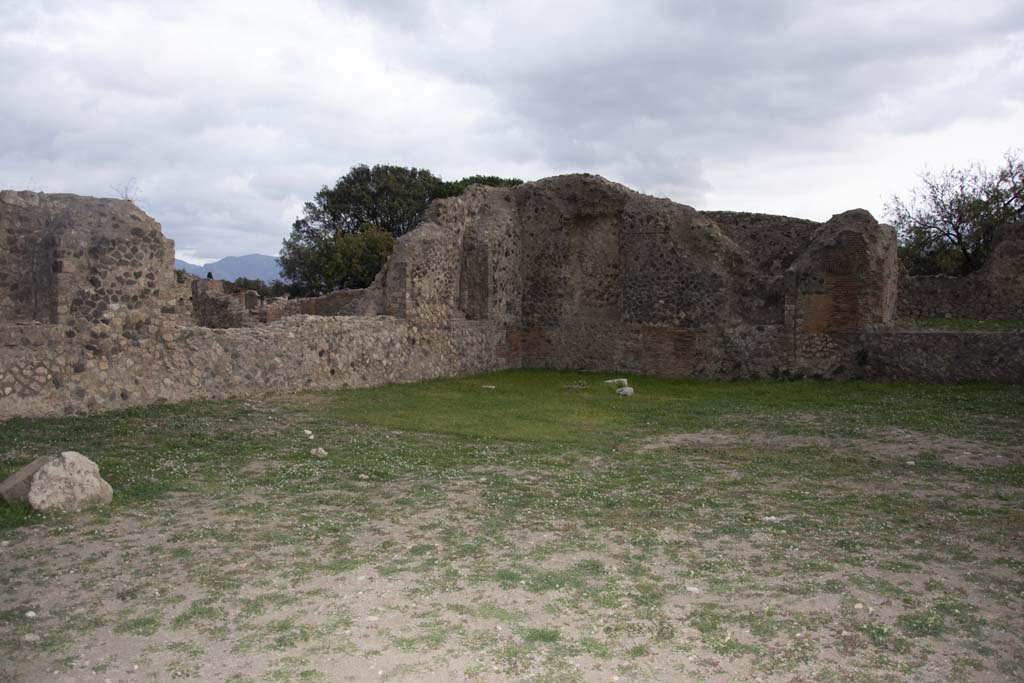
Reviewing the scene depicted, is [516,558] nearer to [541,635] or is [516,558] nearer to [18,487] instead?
[541,635]

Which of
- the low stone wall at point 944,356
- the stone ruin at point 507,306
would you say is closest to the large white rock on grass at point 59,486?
the stone ruin at point 507,306

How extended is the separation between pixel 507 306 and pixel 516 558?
16055mm

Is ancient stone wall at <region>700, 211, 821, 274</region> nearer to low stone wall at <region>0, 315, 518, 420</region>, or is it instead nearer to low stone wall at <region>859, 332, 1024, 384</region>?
low stone wall at <region>859, 332, 1024, 384</region>

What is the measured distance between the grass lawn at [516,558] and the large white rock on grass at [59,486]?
0.15 metres

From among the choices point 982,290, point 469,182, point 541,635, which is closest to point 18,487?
point 541,635

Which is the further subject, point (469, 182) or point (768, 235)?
point (469, 182)

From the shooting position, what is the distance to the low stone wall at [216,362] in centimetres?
1052

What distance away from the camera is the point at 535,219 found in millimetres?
21578

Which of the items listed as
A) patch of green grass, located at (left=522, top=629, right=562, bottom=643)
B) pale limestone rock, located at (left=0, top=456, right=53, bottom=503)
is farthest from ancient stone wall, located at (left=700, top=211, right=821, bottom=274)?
A: patch of green grass, located at (left=522, top=629, right=562, bottom=643)

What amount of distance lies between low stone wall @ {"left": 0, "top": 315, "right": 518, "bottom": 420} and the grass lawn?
759mm

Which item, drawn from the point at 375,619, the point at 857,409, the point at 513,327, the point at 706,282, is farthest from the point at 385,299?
the point at 375,619

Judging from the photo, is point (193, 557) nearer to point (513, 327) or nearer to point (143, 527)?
point (143, 527)

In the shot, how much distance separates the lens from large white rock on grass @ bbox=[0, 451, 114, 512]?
621 centimetres

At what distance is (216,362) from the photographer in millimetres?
12820
